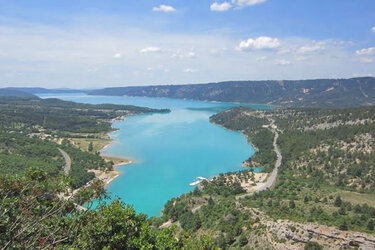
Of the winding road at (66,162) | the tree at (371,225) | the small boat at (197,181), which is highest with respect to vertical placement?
the tree at (371,225)

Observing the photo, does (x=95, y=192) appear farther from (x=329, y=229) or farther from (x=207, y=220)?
(x=207, y=220)

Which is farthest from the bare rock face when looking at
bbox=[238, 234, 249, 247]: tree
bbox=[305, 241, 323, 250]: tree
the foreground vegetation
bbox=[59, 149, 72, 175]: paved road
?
bbox=[59, 149, 72, 175]: paved road

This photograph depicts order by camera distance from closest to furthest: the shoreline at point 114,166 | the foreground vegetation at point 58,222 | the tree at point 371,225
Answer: the foreground vegetation at point 58,222 < the tree at point 371,225 < the shoreline at point 114,166

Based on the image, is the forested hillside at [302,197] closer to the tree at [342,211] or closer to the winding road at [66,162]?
the tree at [342,211]

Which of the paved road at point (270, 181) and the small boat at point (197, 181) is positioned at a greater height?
the paved road at point (270, 181)

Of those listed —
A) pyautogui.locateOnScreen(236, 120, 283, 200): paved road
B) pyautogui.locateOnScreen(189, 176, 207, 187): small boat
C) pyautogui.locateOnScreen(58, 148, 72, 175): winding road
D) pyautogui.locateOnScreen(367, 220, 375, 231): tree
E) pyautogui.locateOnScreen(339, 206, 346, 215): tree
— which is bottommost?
pyautogui.locateOnScreen(189, 176, 207, 187): small boat

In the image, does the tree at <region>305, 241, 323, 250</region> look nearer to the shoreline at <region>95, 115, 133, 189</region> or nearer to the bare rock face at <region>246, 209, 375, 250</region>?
the bare rock face at <region>246, 209, 375, 250</region>

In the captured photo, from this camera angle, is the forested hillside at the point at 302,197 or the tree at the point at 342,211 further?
the tree at the point at 342,211

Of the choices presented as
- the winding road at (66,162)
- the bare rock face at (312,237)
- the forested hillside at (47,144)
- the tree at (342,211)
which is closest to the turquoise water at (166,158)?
the forested hillside at (47,144)

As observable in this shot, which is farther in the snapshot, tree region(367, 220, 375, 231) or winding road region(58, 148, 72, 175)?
winding road region(58, 148, 72, 175)
